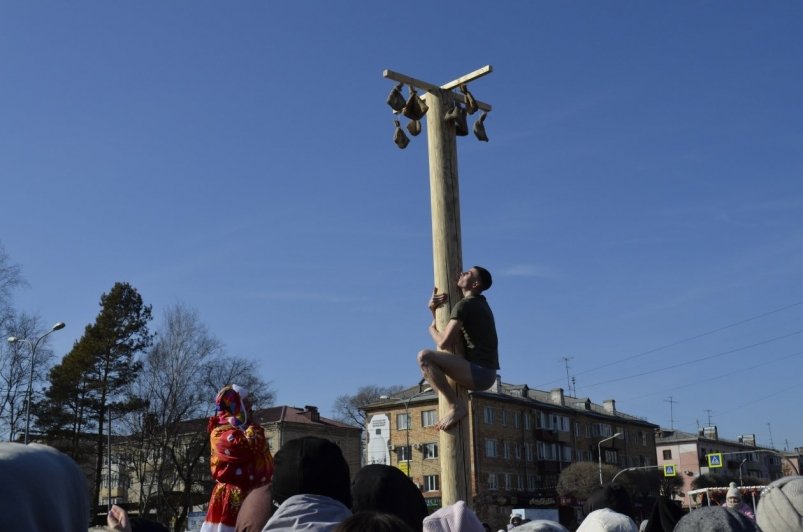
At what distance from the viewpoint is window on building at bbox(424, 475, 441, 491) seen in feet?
216

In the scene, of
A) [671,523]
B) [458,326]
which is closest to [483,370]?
[458,326]

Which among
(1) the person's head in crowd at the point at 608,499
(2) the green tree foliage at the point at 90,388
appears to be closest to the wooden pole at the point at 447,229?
(1) the person's head in crowd at the point at 608,499

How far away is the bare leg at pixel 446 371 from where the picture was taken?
6984 millimetres

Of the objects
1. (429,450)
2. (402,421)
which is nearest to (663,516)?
(429,450)

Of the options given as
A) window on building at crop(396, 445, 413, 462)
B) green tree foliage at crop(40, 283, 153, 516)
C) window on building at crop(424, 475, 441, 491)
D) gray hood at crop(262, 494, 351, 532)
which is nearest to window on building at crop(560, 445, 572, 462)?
window on building at crop(424, 475, 441, 491)

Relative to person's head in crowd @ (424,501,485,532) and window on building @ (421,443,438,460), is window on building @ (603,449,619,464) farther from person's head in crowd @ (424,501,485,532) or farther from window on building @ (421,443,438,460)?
person's head in crowd @ (424,501,485,532)

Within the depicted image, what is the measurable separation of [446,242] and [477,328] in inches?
35.8

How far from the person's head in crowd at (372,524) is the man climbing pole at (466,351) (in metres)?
4.59

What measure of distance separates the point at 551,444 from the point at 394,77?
70.1 meters

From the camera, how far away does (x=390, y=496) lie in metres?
4.36

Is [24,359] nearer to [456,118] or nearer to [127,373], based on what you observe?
[127,373]

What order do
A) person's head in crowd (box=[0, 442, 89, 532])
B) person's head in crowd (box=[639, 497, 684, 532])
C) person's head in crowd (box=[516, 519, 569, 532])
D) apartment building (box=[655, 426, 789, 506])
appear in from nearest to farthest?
person's head in crowd (box=[0, 442, 89, 532]), person's head in crowd (box=[516, 519, 569, 532]), person's head in crowd (box=[639, 497, 684, 532]), apartment building (box=[655, 426, 789, 506])

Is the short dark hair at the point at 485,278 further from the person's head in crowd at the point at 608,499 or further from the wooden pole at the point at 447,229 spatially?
the person's head in crowd at the point at 608,499

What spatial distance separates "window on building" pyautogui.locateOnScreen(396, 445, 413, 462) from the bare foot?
61.4m
